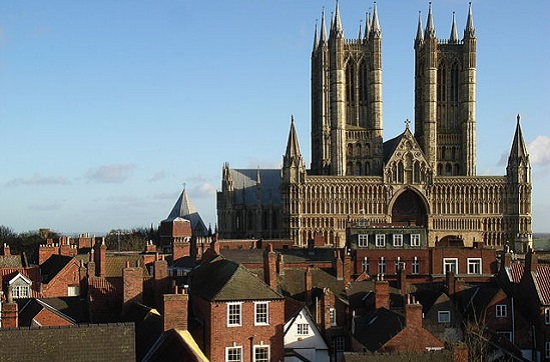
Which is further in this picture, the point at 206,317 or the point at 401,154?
the point at 401,154

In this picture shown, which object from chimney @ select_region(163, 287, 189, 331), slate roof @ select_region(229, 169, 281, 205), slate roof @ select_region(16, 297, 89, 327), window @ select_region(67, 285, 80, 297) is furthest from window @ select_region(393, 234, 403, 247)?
slate roof @ select_region(229, 169, 281, 205)

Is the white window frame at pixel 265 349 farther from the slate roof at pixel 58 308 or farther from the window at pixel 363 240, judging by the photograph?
the window at pixel 363 240

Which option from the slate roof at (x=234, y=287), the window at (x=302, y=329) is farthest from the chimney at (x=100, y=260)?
the slate roof at (x=234, y=287)

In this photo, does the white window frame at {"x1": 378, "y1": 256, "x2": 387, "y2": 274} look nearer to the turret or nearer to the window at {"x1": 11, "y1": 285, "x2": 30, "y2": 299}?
the window at {"x1": 11, "y1": 285, "x2": 30, "y2": 299}

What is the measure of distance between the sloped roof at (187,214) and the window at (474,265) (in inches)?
3350

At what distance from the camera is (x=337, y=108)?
124 meters

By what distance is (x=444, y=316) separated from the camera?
4297 centimetres

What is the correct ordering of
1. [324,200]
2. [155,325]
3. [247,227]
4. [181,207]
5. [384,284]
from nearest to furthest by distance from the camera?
[155,325] < [384,284] < [324,200] < [247,227] < [181,207]

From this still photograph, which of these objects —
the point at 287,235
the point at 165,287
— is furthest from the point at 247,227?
the point at 165,287

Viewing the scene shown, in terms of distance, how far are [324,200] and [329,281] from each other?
7179 centimetres

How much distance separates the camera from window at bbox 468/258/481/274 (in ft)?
194

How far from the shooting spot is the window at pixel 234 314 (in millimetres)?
32375

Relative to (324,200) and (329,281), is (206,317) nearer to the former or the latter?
(329,281)

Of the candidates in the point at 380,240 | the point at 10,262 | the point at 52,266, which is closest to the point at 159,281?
the point at 52,266
